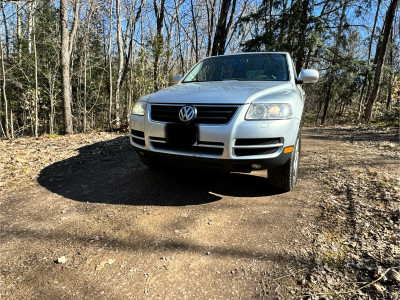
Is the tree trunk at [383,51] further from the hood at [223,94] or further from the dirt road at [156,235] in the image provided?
the hood at [223,94]

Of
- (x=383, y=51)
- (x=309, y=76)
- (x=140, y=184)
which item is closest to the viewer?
(x=140, y=184)

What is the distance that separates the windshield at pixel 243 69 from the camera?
11.5 feet

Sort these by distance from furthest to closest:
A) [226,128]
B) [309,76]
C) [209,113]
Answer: [309,76], [209,113], [226,128]

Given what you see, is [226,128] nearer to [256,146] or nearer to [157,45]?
[256,146]

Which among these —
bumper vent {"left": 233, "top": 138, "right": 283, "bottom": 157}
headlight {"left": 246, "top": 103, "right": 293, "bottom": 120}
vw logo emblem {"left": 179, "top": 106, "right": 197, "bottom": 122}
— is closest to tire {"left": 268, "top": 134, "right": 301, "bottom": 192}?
bumper vent {"left": 233, "top": 138, "right": 283, "bottom": 157}

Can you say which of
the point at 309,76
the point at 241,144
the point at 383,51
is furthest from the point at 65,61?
the point at 383,51

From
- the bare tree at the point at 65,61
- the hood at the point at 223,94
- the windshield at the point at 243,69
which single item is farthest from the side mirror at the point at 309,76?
the bare tree at the point at 65,61

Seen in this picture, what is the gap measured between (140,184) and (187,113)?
134 centimetres

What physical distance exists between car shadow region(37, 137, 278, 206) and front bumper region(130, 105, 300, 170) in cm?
62

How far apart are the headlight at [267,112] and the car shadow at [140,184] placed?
3.38 ft

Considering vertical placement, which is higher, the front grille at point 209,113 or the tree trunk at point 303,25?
the tree trunk at point 303,25

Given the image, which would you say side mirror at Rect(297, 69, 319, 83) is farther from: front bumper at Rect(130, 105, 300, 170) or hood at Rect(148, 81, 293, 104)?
front bumper at Rect(130, 105, 300, 170)

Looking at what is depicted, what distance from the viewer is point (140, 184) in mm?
3264

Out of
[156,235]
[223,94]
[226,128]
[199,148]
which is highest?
[223,94]
